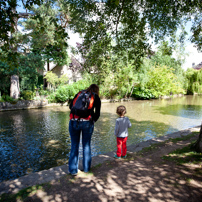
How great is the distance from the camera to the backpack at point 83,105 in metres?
3.19

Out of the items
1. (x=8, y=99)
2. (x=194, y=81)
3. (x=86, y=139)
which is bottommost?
(x=86, y=139)

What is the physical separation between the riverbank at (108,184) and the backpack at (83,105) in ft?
4.00

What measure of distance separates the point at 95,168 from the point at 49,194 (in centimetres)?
117

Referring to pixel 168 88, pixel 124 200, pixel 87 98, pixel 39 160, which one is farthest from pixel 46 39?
pixel 168 88

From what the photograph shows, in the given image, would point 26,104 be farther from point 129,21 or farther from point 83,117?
point 83,117

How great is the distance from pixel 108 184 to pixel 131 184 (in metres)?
0.40

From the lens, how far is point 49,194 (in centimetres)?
278

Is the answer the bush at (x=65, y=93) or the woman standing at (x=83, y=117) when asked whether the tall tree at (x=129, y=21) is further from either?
the bush at (x=65, y=93)

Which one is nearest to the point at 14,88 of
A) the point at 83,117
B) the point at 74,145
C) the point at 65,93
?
the point at 65,93

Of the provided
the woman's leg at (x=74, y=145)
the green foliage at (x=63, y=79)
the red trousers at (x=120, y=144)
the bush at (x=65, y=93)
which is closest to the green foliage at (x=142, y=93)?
the green foliage at (x=63, y=79)

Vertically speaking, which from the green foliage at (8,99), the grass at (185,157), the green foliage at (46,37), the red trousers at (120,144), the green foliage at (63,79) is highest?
the green foliage at (46,37)

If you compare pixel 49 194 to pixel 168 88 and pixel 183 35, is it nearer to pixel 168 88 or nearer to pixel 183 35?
pixel 183 35

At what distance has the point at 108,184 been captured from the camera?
307 centimetres

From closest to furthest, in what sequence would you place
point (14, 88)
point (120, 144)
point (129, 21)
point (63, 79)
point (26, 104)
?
1. point (120, 144)
2. point (129, 21)
3. point (26, 104)
4. point (14, 88)
5. point (63, 79)
